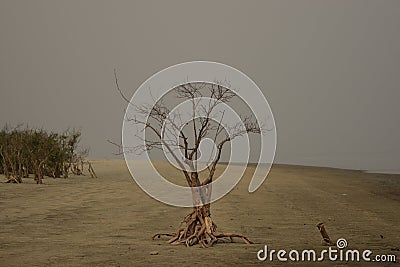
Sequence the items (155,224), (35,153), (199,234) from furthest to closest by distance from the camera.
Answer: (35,153)
(155,224)
(199,234)

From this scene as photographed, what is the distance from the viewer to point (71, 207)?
22.6m

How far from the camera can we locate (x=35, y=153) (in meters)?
38.1

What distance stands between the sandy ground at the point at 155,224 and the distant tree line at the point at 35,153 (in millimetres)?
4735

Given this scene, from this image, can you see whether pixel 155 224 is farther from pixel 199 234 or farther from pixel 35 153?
pixel 35 153

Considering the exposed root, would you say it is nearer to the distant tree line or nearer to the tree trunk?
the tree trunk

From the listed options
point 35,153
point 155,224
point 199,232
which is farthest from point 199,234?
point 35,153

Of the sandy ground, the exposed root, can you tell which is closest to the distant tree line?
the sandy ground

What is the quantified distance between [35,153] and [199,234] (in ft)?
85.8

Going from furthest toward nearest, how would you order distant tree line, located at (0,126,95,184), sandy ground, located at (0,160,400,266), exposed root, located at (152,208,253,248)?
distant tree line, located at (0,126,95,184), exposed root, located at (152,208,253,248), sandy ground, located at (0,160,400,266)

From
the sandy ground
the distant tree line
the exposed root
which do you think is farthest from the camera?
the distant tree line

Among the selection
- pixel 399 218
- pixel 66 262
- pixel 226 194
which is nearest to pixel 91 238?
pixel 66 262

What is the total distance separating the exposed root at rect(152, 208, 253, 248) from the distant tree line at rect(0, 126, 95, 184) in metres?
22.3

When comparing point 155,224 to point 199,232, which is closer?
point 199,232

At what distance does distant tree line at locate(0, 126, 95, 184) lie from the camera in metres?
36.5
